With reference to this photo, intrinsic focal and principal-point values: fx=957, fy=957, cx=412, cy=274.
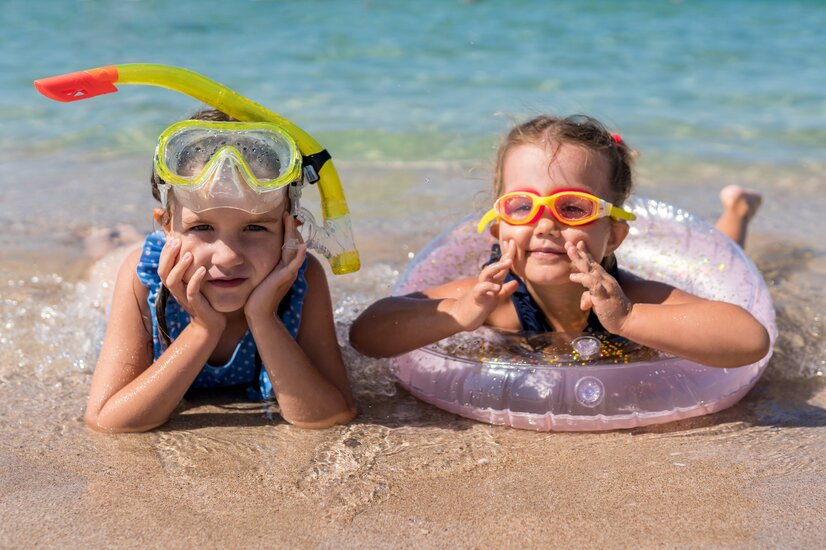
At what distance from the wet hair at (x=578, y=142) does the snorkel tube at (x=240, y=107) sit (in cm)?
72

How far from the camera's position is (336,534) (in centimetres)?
252

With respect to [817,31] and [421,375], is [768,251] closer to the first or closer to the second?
[421,375]

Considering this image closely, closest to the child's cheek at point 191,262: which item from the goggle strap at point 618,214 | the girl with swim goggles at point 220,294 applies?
the girl with swim goggles at point 220,294

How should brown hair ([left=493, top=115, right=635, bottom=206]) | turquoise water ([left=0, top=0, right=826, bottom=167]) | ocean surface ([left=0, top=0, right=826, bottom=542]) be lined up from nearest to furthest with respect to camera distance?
brown hair ([left=493, top=115, right=635, bottom=206]) < ocean surface ([left=0, top=0, right=826, bottom=542]) < turquoise water ([left=0, top=0, right=826, bottom=167])

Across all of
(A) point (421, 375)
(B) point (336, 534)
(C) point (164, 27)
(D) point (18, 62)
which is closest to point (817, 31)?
(C) point (164, 27)

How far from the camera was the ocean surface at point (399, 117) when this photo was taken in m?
4.29

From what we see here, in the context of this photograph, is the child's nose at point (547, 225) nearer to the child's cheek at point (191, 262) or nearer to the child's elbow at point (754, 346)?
the child's elbow at point (754, 346)

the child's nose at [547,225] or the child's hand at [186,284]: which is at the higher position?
the child's nose at [547,225]

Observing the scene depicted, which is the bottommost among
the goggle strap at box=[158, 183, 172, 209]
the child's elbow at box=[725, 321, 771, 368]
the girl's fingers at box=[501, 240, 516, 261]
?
the child's elbow at box=[725, 321, 771, 368]

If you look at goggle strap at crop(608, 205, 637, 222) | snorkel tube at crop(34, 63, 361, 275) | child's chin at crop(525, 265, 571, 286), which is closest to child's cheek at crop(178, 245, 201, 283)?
snorkel tube at crop(34, 63, 361, 275)

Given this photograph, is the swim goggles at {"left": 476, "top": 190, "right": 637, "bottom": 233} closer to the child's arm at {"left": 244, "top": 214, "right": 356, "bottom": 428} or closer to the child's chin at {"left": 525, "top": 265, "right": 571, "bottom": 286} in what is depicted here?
the child's chin at {"left": 525, "top": 265, "right": 571, "bottom": 286}

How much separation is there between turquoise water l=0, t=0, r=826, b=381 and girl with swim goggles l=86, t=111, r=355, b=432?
27.8 inches

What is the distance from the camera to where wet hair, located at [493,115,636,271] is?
3.42 m

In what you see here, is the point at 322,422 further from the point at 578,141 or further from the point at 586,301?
the point at 578,141
